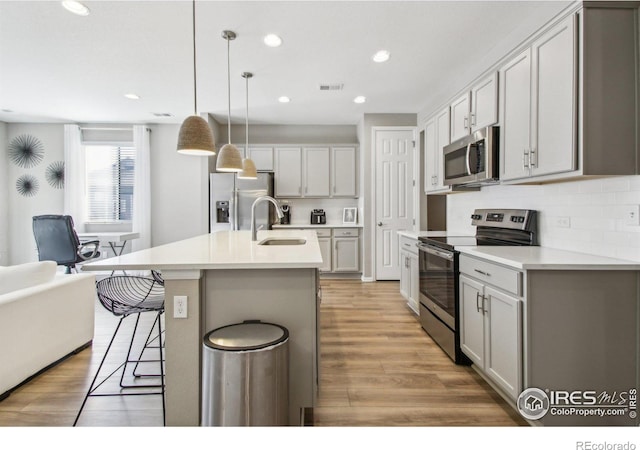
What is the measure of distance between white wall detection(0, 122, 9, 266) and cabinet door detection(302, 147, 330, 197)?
494 centimetres

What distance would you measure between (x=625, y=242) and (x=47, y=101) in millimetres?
6249

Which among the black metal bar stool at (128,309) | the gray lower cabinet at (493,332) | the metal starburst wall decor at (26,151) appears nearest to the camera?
the gray lower cabinet at (493,332)

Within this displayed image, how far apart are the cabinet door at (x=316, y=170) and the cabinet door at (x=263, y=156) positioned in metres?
0.58

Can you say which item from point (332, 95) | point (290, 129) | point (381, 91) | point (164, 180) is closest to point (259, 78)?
point (332, 95)

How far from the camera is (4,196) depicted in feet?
17.5

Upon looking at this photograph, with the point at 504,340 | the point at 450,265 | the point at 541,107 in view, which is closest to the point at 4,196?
the point at 450,265

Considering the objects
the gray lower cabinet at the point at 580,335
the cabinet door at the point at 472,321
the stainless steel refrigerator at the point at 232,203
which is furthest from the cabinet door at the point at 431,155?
the stainless steel refrigerator at the point at 232,203

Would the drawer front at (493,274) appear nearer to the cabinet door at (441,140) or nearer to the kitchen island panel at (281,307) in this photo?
the kitchen island panel at (281,307)

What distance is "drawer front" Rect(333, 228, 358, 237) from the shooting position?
5.23 metres

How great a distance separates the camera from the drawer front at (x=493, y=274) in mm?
1691

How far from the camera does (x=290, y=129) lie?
5684 mm

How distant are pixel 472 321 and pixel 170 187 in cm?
523

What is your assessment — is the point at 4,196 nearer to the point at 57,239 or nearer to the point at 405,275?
the point at 57,239

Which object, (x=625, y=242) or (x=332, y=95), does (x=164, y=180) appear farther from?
(x=625, y=242)
